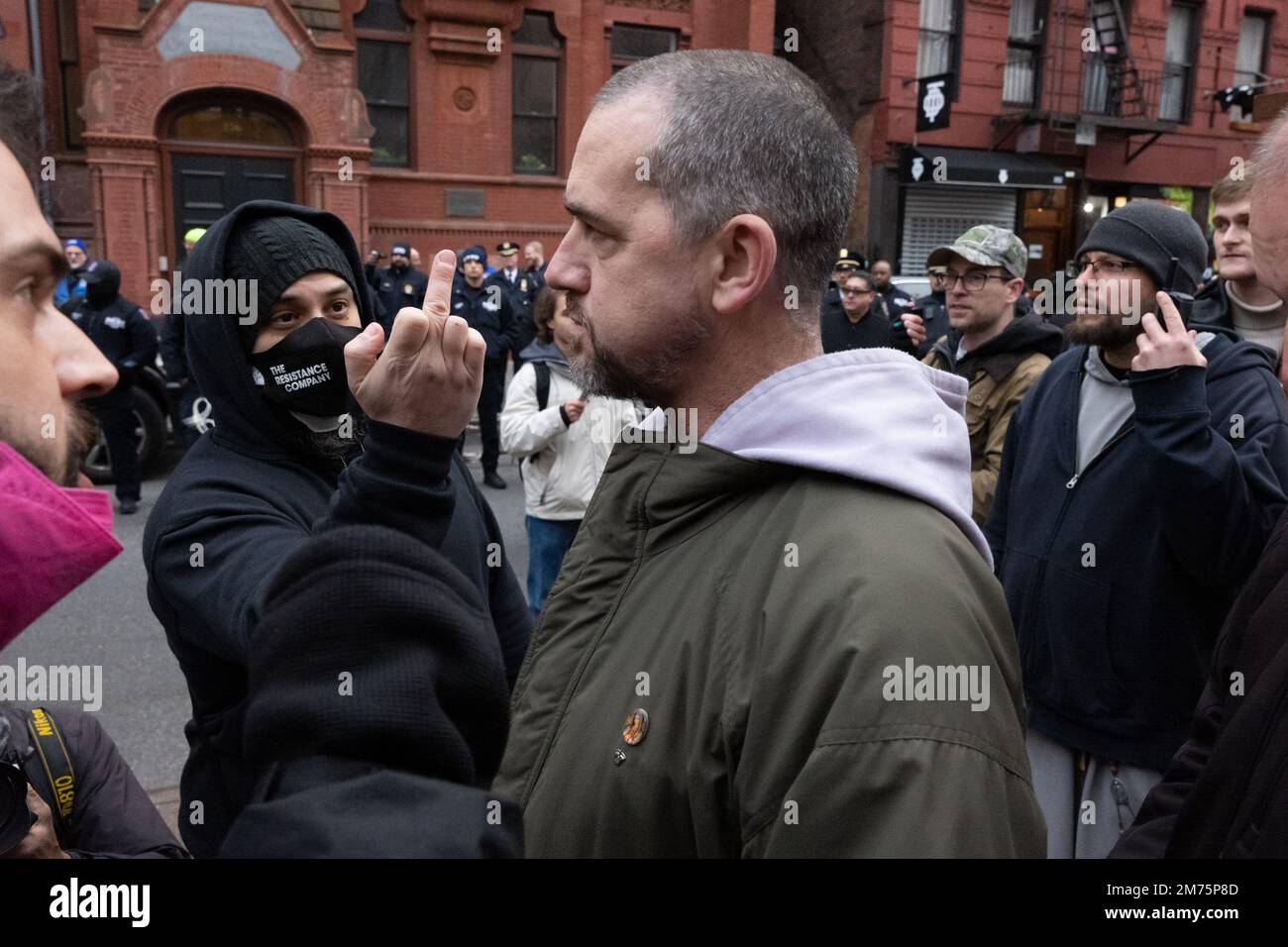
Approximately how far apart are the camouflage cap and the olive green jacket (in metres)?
3.06

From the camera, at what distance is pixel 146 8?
14.9 metres

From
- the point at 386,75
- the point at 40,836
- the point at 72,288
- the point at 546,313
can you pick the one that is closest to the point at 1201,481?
the point at 40,836

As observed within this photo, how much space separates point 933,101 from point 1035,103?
11.7 ft

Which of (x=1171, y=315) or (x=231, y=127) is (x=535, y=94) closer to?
(x=231, y=127)

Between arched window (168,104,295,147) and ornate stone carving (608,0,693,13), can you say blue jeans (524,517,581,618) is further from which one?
ornate stone carving (608,0,693,13)

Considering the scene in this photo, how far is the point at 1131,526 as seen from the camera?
2.83 m

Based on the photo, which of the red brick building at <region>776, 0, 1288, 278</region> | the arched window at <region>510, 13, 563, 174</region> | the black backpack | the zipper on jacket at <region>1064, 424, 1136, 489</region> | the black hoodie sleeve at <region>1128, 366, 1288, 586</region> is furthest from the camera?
the red brick building at <region>776, 0, 1288, 278</region>

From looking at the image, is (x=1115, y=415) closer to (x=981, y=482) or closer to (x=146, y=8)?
(x=981, y=482)

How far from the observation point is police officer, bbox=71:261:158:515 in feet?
28.0

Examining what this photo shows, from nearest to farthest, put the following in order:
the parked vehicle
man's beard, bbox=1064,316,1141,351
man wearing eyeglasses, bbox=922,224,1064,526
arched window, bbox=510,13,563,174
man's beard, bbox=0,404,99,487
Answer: man's beard, bbox=0,404,99,487 → man's beard, bbox=1064,316,1141,351 → man wearing eyeglasses, bbox=922,224,1064,526 → the parked vehicle → arched window, bbox=510,13,563,174

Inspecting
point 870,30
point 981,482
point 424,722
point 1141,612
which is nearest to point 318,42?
point 870,30

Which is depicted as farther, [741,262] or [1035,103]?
[1035,103]

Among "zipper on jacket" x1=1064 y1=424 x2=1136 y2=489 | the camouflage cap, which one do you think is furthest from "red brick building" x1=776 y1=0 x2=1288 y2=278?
"zipper on jacket" x1=1064 y1=424 x2=1136 y2=489

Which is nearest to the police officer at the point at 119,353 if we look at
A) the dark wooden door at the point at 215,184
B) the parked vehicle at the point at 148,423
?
the parked vehicle at the point at 148,423
